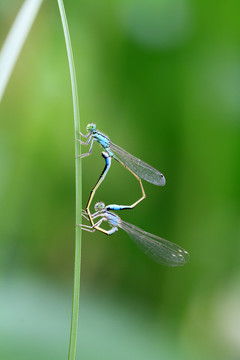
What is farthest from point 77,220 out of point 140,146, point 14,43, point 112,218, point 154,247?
point 140,146

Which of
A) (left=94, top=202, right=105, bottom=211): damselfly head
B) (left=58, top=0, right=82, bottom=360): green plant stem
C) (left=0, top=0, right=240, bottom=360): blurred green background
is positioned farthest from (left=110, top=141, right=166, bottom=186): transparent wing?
(left=58, top=0, right=82, bottom=360): green plant stem

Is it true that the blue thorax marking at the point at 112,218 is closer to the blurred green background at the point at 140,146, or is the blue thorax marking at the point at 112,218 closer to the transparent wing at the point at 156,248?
the transparent wing at the point at 156,248

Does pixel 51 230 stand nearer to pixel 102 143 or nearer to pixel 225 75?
pixel 102 143

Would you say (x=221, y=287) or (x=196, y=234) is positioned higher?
(x=196, y=234)

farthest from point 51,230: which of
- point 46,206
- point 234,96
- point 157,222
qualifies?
point 234,96

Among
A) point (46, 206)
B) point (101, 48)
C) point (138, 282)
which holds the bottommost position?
point (138, 282)

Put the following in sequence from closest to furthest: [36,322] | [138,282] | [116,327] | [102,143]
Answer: [102,143]
[36,322]
[116,327]
[138,282]
